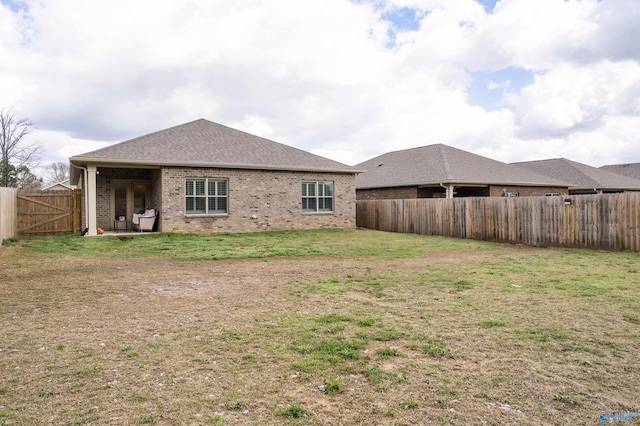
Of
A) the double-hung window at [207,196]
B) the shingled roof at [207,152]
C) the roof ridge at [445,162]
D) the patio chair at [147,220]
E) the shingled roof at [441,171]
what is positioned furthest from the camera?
the shingled roof at [441,171]

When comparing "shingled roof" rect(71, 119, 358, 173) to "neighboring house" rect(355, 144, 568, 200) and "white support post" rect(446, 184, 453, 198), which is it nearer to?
"neighboring house" rect(355, 144, 568, 200)

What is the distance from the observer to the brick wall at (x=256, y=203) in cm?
1703

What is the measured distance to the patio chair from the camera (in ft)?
57.0

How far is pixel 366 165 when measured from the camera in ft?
102

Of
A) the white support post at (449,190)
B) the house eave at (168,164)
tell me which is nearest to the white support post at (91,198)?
the house eave at (168,164)

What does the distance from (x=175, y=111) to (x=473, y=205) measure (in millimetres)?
18645

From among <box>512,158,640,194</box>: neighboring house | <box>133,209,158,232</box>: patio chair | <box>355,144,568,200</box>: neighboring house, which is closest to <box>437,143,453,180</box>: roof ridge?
<box>355,144,568,200</box>: neighboring house

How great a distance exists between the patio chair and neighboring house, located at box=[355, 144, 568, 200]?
13.4 metres

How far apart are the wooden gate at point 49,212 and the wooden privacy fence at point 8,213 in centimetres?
45

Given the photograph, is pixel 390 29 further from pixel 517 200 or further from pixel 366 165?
pixel 366 165

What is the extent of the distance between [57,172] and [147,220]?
5696 centimetres

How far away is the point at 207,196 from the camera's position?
17.7m

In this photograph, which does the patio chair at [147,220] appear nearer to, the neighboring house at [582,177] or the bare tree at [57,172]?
the neighboring house at [582,177]

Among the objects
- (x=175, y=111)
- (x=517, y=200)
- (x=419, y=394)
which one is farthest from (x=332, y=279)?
(x=175, y=111)
